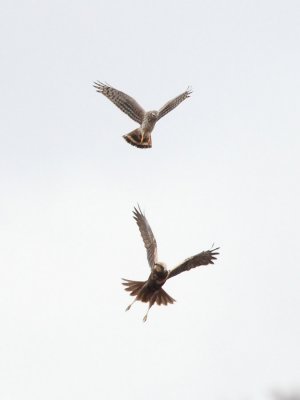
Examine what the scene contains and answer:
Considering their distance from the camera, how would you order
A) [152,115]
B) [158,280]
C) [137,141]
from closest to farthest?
[158,280]
[137,141]
[152,115]

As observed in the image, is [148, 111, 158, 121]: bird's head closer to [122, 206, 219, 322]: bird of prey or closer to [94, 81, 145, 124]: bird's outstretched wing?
[94, 81, 145, 124]: bird's outstretched wing

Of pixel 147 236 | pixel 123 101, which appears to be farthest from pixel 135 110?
pixel 147 236

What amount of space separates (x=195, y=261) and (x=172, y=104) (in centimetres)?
730

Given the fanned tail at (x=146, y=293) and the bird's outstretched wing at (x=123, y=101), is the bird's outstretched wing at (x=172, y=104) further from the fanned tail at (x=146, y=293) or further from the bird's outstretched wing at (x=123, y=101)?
the fanned tail at (x=146, y=293)

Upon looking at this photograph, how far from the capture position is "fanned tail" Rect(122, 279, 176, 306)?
26.5m

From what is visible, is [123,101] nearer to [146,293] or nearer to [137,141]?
[137,141]

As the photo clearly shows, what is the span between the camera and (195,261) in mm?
26766

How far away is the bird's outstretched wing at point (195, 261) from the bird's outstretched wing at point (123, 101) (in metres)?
5.69

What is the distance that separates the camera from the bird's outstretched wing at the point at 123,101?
→ 30742 millimetres

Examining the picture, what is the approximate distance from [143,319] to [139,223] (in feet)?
14.9

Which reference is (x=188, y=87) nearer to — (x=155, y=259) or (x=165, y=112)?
(x=165, y=112)

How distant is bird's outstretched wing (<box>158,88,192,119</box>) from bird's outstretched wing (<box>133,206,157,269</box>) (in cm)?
363

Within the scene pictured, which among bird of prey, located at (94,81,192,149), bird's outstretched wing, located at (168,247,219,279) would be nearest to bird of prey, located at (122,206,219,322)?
bird's outstretched wing, located at (168,247,219,279)

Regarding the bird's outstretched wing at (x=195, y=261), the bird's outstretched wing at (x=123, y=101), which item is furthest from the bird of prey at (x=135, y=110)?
the bird's outstretched wing at (x=195, y=261)
